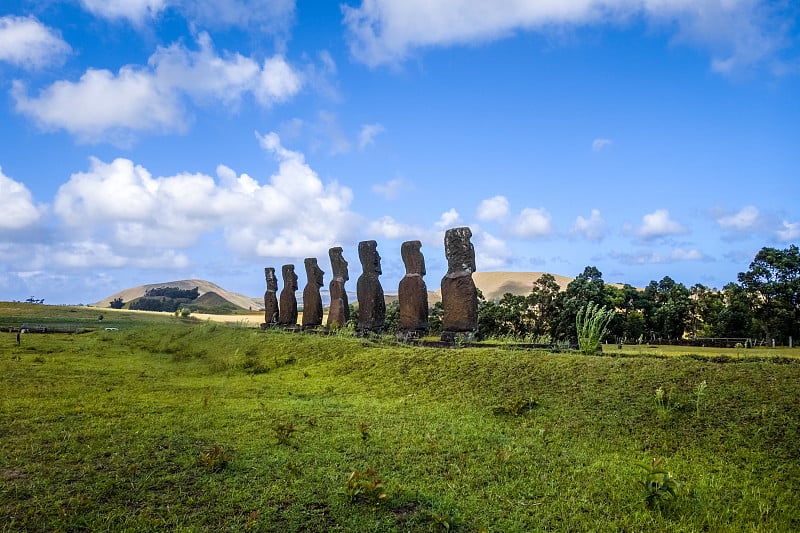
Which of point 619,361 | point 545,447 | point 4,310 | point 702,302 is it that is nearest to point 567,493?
point 545,447

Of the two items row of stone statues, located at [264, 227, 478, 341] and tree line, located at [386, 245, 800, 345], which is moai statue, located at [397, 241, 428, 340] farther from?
tree line, located at [386, 245, 800, 345]

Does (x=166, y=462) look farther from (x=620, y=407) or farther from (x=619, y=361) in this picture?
(x=619, y=361)

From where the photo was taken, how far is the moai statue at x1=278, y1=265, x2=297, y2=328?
23623mm

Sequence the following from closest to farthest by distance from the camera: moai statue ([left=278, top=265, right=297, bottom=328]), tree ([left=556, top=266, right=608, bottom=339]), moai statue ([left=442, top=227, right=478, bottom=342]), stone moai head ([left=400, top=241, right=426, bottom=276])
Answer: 1. moai statue ([left=442, top=227, right=478, bottom=342])
2. stone moai head ([left=400, top=241, right=426, bottom=276])
3. tree ([left=556, top=266, right=608, bottom=339])
4. moai statue ([left=278, top=265, right=297, bottom=328])

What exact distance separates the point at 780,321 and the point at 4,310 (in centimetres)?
4081

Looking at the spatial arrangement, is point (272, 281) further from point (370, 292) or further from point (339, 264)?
point (370, 292)

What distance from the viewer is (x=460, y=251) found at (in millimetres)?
14477

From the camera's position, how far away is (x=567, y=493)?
16.8 feet

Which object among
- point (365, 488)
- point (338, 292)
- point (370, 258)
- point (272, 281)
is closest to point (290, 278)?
point (272, 281)

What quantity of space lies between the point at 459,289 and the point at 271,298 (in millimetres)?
13743

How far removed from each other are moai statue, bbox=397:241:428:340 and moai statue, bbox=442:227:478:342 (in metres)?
1.56

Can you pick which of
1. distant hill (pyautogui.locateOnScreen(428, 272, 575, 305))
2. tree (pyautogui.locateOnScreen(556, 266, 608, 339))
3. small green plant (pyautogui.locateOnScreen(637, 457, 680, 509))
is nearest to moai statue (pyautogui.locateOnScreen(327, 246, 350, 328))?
tree (pyautogui.locateOnScreen(556, 266, 608, 339))

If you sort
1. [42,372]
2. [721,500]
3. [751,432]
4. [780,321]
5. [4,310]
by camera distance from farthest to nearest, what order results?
[4,310] → [780,321] → [42,372] → [751,432] → [721,500]

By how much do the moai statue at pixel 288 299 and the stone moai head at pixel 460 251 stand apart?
10.7 m
